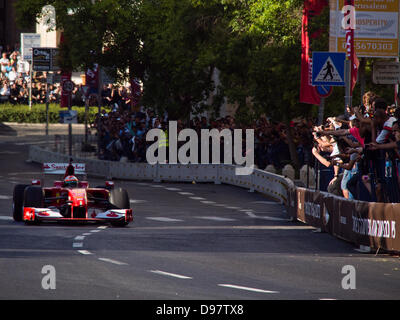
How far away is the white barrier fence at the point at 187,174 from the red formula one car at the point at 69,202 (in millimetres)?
7933

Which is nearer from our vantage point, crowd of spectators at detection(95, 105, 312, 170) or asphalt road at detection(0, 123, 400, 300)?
asphalt road at detection(0, 123, 400, 300)

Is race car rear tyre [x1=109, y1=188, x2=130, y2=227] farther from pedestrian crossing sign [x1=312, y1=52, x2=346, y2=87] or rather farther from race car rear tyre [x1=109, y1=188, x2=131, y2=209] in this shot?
pedestrian crossing sign [x1=312, y1=52, x2=346, y2=87]

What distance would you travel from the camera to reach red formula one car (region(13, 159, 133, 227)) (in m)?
19.6

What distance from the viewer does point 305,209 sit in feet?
67.0

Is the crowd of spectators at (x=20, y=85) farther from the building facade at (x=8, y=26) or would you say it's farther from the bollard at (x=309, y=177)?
the bollard at (x=309, y=177)

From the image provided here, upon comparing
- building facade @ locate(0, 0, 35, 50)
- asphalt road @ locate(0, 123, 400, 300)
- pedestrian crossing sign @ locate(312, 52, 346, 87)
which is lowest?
asphalt road @ locate(0, 123, 400, 300)

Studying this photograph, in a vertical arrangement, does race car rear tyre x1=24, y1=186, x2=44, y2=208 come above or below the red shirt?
below

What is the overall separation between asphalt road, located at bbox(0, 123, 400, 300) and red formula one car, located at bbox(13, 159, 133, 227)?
24 centimetres

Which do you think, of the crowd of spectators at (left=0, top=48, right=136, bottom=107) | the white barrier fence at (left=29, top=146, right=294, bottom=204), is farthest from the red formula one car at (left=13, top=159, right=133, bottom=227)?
the crowd of spectators at (left=0, top=48, right=136, bottom=107)

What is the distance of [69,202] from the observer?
19672mm

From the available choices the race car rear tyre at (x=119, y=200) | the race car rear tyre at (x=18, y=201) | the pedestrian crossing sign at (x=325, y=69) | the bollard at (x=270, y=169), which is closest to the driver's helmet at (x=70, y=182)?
the race car rear tyre at (x=18, y=201)

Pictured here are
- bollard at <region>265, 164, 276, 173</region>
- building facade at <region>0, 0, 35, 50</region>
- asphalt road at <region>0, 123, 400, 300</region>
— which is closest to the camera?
asphalt road at <region>0, 123, 400, 300</region>

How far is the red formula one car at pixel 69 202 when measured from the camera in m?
19.6
